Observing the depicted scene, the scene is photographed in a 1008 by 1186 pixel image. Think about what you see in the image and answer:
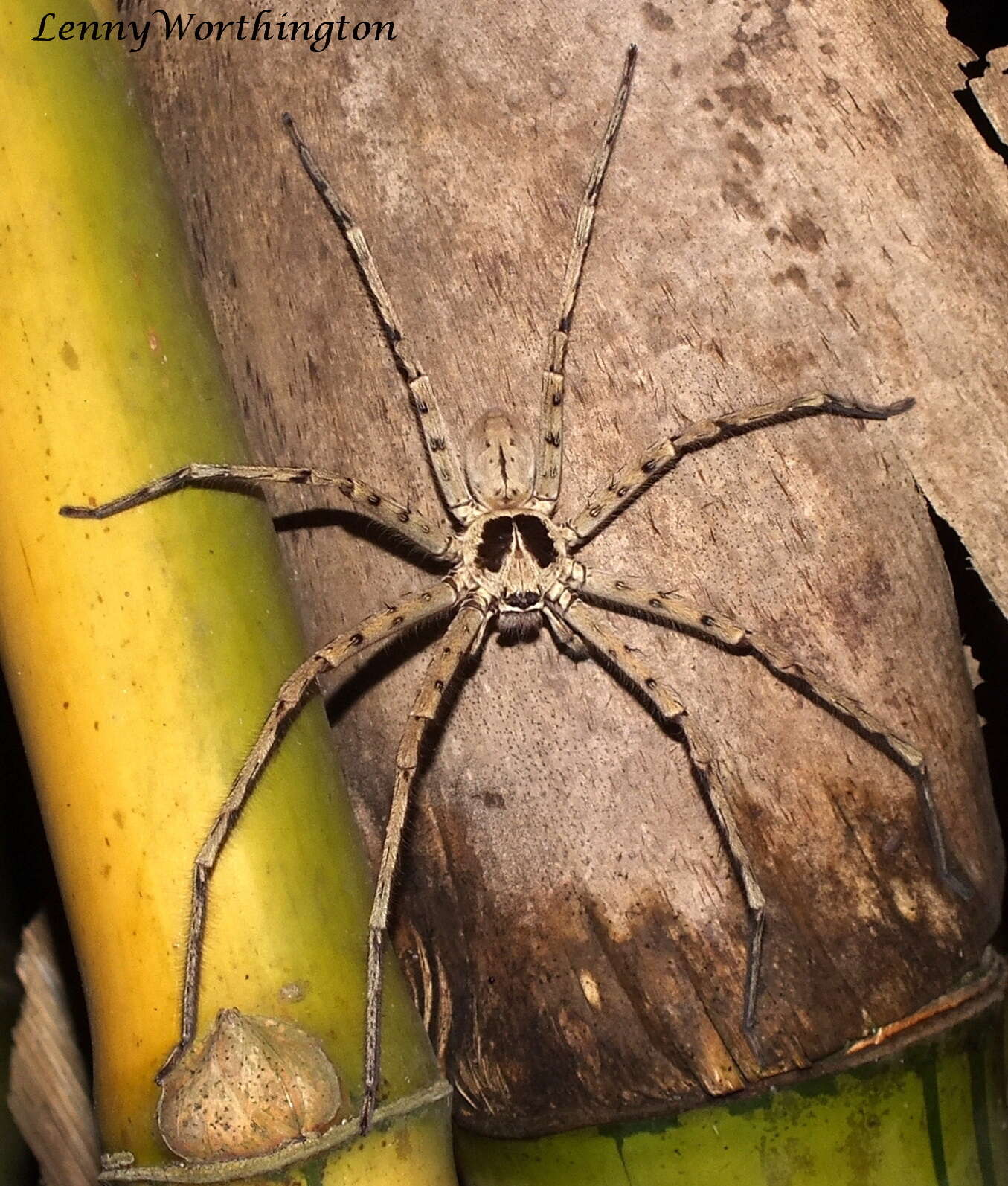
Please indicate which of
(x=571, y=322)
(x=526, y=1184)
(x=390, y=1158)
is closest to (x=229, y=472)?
(x=571, y=322)

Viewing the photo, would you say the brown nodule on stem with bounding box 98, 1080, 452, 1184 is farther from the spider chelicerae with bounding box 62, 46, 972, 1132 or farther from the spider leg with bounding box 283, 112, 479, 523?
the spider leg with bounding box 283, 112, 479, 523

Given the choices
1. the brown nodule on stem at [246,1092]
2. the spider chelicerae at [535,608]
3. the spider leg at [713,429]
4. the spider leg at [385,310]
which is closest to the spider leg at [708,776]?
the spider chelicerae at [535,608]

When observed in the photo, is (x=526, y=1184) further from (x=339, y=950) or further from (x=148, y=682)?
(x=148, y=682)

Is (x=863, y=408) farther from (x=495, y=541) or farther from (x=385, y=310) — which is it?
(x=495, y=541)

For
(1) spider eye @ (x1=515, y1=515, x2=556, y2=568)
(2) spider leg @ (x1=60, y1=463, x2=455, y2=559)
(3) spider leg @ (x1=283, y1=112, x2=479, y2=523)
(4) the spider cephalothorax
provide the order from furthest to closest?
1. (1) spider eye @ (x1=515, y1=515, x2=556, y2=568)
2. (4) the spider cephalothorax
3. (3) spider leg @ (x1=283, y1=112, x2=479, y2=523)
4. (2) spider leg @ (x1=60, y1=463, x2=455, y2=559)

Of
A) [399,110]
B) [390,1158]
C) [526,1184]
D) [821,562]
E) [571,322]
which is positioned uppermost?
[399,110]

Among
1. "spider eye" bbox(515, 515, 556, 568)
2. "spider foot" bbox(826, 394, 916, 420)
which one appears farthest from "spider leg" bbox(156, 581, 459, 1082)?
"spider foot" bbox(826, 394, 916, 420)
